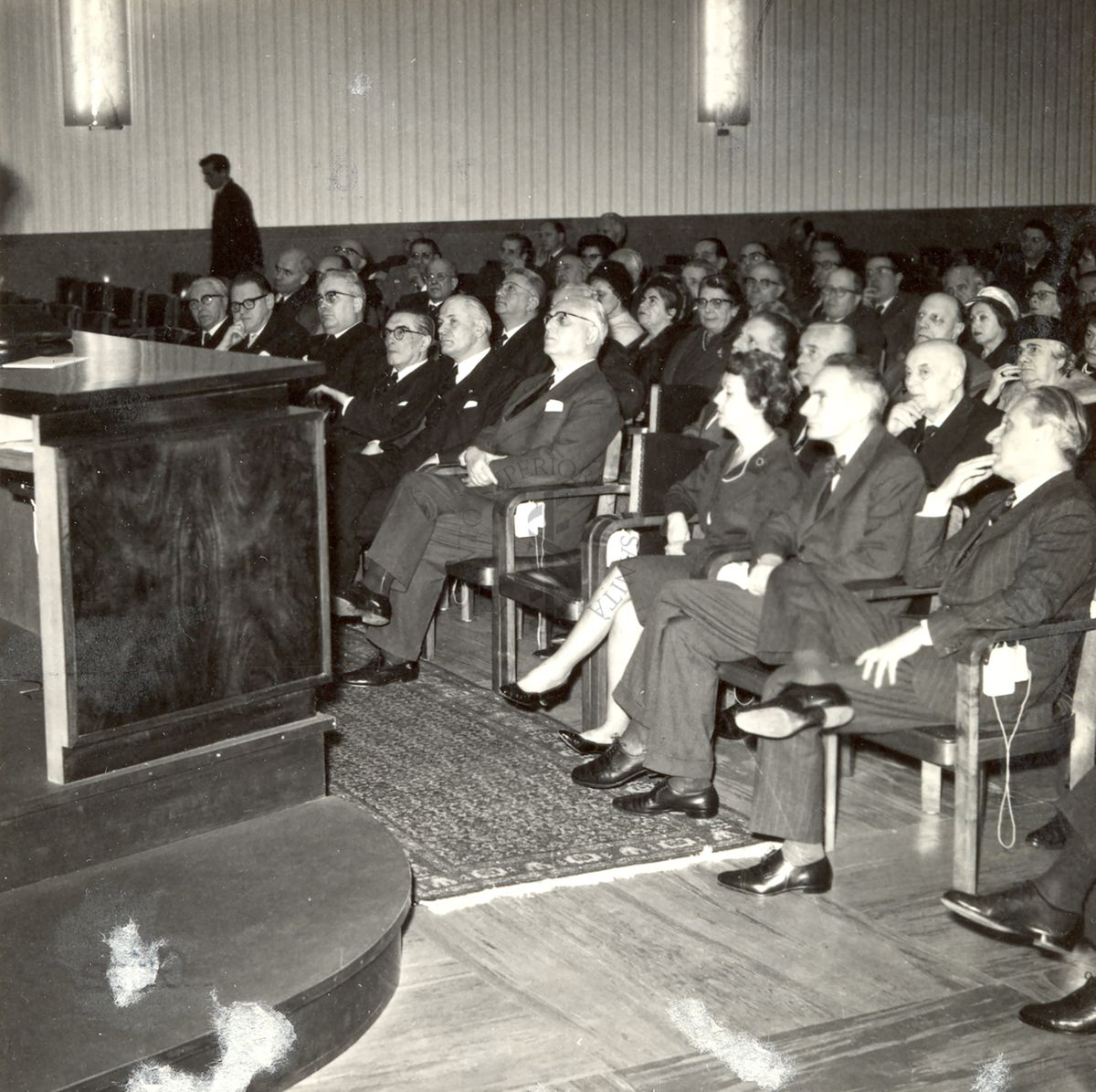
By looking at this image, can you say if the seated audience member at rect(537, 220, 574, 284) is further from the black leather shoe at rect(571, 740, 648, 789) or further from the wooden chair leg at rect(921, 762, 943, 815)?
the wooden chair leg at rect(921, 762, 943, 815)

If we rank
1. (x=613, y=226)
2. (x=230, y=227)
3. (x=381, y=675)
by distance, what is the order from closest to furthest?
(x=381, y=675), (x=230, y=227), (x=613, y=226)

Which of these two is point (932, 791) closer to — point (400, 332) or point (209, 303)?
point (400, 332)

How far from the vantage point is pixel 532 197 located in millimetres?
11781

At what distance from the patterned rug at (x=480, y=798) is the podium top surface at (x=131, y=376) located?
1.09 metres

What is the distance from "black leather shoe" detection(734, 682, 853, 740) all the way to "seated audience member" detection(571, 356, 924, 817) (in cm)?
33

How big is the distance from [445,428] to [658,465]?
1113mm

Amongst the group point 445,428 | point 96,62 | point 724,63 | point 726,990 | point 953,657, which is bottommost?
point 726,990

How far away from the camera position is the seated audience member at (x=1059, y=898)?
2635 mm

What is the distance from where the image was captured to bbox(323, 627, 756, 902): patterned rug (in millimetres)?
3156

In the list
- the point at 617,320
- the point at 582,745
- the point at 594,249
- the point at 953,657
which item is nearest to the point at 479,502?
the point at 582,745

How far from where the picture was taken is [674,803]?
11.1ft

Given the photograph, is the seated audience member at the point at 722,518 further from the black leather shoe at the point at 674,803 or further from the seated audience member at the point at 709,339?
the seated audience member at the point at 709,339

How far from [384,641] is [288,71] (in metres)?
7.18

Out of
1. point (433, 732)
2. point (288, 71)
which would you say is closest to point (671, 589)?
point (433, 732)
